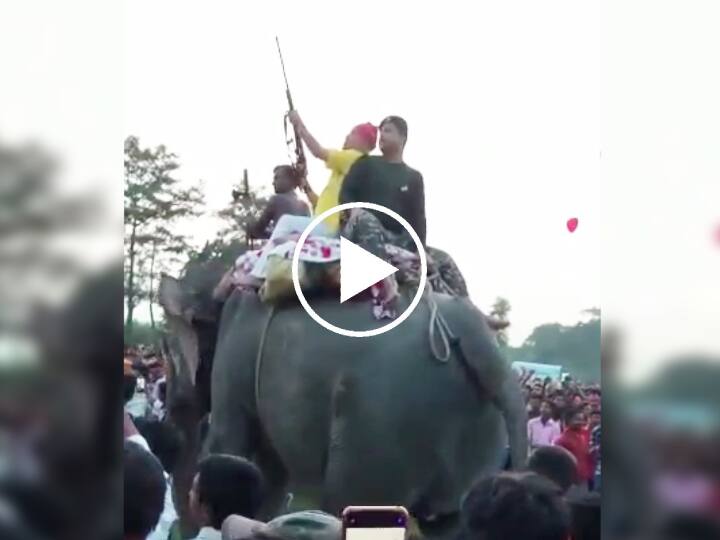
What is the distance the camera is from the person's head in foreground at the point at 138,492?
3604 mm

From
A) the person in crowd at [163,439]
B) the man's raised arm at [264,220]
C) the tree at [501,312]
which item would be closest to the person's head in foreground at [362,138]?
the man's raised arm at [264,220]

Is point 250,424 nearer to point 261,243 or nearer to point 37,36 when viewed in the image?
point 261,243

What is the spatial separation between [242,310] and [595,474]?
42.0 inches

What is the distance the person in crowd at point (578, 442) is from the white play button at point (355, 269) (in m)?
0.66

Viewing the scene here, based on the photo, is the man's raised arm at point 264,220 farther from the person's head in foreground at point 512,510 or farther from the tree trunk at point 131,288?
the person's head in foreground at point 512,510

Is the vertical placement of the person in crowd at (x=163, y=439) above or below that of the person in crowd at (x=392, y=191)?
below

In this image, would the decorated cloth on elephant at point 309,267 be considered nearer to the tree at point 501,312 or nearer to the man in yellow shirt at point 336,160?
the man in yellow shirt at point 336,160

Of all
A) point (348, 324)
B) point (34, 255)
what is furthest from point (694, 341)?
point (34, 255)

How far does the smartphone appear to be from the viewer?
→ 12.0 feet

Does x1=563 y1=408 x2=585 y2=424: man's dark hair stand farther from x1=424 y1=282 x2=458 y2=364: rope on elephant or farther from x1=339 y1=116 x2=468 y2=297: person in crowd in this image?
x1=339 y1=116 x2=468 y2=297: person in crowd

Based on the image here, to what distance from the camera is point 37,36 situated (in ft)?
11.8

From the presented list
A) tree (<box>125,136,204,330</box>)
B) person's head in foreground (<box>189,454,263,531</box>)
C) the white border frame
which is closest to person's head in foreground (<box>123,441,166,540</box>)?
person's head in foreground (<box>189,454,263,531</box>)

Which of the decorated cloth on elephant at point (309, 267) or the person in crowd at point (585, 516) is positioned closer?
the decorated cloth on elephant at point (309, 267)

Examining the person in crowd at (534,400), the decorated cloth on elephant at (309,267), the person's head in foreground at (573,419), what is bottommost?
the person's head in foreground at (573,419)
